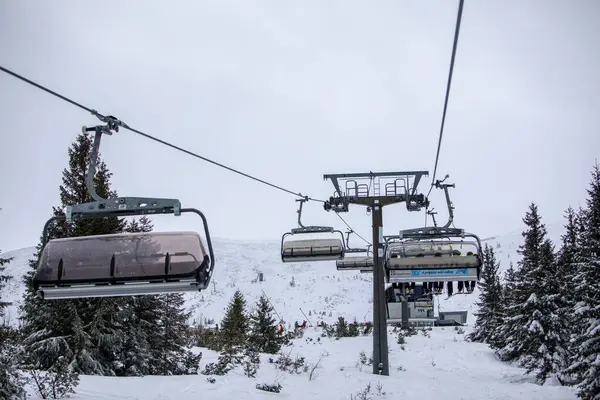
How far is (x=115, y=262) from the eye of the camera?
23.2 feet

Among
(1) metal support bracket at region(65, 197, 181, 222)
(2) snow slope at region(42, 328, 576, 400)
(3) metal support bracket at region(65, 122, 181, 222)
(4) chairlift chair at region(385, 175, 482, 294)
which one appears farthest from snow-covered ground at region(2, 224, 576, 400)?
(1) metal support bracket at region(65, 197, 181, 222)

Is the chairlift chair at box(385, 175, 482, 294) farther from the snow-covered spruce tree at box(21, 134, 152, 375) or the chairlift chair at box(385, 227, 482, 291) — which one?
the snow-covered spruce tree at box(21, 134, 152, 375)

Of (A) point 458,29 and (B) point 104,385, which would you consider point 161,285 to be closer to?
(A) point 458,29

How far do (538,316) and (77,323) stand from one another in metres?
21.9

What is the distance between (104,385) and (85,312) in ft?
28.8

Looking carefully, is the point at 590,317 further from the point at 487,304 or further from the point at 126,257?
the point at 487,304

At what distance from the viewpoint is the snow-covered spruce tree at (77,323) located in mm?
19516

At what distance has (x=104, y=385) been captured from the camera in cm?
1380

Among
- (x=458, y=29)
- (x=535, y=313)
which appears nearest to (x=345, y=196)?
(x=535, y=313)

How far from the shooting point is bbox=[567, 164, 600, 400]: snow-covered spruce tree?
51.5 ft

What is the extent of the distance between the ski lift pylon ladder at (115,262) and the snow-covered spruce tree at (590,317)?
14858 millimetres

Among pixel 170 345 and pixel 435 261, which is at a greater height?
pixel 435 261

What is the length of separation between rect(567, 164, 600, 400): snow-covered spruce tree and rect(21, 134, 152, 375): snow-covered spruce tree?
18243 mm

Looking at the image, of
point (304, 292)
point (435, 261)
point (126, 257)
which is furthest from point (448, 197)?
point (304, 292)
